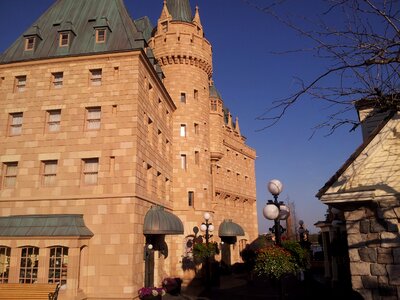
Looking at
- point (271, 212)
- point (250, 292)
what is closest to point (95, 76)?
point (271, 212)

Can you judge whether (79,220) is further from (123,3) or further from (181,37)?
(181,37)

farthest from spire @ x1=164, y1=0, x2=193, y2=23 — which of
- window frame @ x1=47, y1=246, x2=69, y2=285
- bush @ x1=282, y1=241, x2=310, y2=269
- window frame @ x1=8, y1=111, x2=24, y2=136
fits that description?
bush @ x1=282, y1=241, x2=310, y2=269

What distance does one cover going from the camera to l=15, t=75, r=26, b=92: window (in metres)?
19.3

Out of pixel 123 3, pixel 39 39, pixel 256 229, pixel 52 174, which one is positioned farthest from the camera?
pixel 256 229

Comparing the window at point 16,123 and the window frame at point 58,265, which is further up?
the window at point 16,123

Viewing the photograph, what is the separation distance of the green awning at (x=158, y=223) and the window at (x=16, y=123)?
28.6 ft

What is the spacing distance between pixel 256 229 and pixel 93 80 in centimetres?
3587

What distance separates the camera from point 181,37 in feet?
92.7

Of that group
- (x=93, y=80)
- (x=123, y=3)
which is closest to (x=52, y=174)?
(x=93, y=80)

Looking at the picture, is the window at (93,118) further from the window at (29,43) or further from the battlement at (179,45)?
the battlement at (179,45)

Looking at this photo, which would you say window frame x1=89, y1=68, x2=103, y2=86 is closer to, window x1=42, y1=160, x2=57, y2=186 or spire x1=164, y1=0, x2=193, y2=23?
window x1=42, y1=160, x2=57, y2=186

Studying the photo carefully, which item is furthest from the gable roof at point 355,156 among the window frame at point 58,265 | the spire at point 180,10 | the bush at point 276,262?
the spire at point 180,10

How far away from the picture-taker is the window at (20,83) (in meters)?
19.3

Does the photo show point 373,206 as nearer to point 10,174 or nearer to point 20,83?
point 10,174
